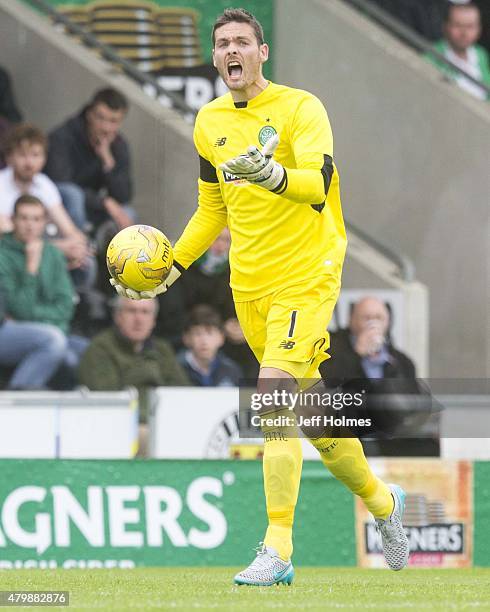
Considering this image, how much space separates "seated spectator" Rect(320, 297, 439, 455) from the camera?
10703 mm

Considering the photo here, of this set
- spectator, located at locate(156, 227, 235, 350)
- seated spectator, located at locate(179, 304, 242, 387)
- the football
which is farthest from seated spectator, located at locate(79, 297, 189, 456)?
the football

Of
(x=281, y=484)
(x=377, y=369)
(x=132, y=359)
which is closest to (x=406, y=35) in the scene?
(x=377, y=369)

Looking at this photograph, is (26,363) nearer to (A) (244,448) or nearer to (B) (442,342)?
(A) (244,448)

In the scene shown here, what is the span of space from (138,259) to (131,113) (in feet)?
22.6

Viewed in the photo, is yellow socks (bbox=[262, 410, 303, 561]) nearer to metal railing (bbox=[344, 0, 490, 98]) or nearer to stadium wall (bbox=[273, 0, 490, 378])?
stadium wall (bbox=[273, 0, 490, 378])

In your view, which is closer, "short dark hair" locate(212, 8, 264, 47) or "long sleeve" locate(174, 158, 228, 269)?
"short dark hair" locate(212, 8, 264, 47)

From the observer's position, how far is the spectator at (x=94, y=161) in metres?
13.1

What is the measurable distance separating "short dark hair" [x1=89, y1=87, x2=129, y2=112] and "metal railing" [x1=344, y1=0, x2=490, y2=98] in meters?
3.38

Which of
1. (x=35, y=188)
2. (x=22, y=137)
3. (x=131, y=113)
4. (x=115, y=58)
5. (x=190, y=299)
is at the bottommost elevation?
(x=190, y=299)

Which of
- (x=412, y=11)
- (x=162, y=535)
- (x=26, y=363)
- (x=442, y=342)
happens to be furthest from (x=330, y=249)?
(x=412, y=11)

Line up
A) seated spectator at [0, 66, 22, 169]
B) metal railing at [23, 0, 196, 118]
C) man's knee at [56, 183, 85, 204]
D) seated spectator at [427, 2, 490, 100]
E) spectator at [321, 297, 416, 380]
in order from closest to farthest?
1. spectator at [321, 297, 416, 380]
2. man's knee at [56, 183, 85, 204]
3. seated spectator at [0, 66, 22, 169]
4. metal railing at [23, 0, 196, 118]
5. seated spectator at [427, 2, 490, 100]

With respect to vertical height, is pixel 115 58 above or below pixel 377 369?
above

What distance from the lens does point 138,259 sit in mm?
7352

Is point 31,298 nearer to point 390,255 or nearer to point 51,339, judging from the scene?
point 51,339
